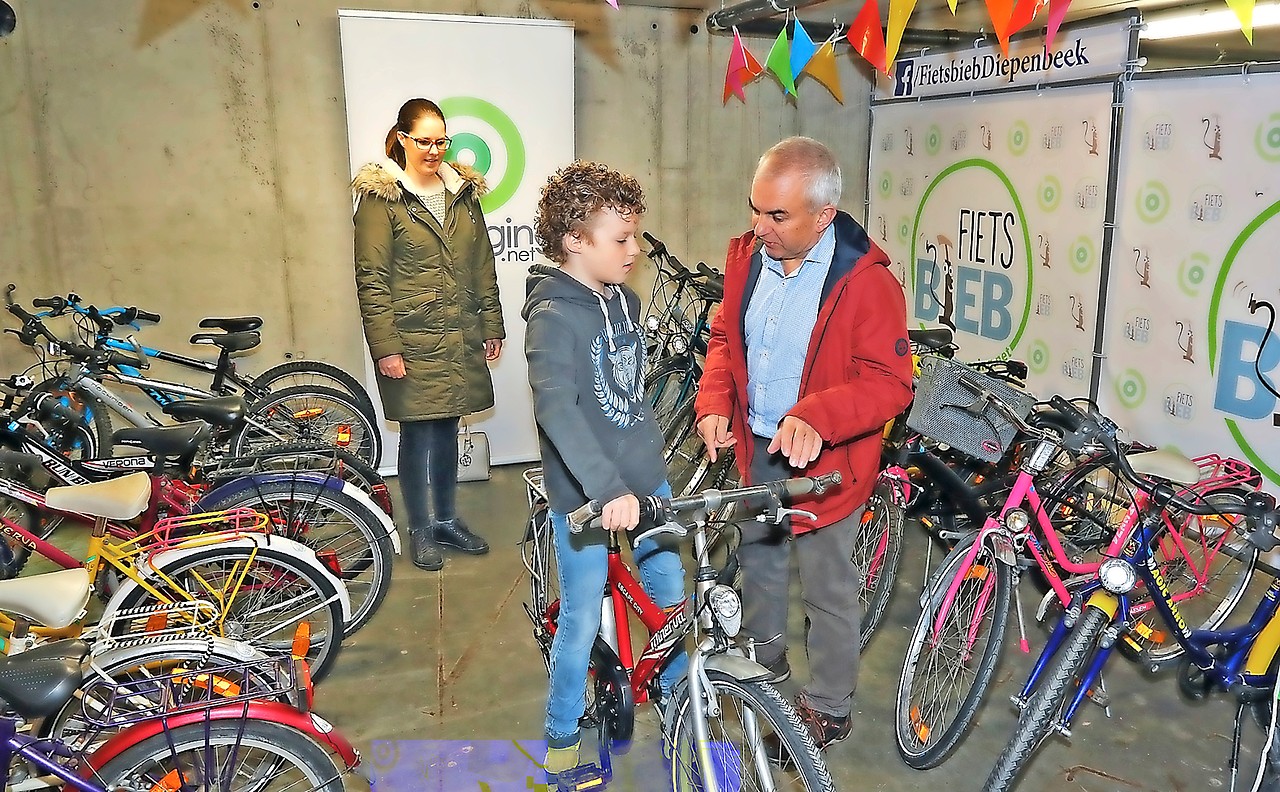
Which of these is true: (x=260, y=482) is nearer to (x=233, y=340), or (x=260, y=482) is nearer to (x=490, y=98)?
(x=233, y=340)

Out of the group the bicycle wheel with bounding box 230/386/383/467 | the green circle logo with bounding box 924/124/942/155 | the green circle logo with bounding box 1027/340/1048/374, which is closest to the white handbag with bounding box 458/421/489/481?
the bicycle wheel with bounding box 230/386/383/467

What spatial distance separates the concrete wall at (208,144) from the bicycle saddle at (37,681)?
3.18 m

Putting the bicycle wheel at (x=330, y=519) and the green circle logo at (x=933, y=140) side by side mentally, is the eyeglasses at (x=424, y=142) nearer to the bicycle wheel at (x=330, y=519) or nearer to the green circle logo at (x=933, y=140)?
the bicycle wheel at (x=330, y=519)

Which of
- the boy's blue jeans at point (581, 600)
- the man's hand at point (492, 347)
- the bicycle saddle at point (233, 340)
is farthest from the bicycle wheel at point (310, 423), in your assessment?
the boy's blue jeans at point (581, 600)

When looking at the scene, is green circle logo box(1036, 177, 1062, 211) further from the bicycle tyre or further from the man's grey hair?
the bicycle tyre

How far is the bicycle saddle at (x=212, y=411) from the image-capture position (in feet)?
9.68

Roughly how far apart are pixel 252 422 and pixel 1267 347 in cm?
391

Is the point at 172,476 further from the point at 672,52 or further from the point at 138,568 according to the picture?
the point at 672,52

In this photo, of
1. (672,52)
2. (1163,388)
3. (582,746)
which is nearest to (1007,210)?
(1163,388)

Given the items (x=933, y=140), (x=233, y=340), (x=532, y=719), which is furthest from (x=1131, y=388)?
(x=233, y=340)

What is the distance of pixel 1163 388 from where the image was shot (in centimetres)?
374

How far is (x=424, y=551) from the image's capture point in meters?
3.71

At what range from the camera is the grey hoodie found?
192 centimetres

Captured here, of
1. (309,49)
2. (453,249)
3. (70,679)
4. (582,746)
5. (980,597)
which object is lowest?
(582,746)
